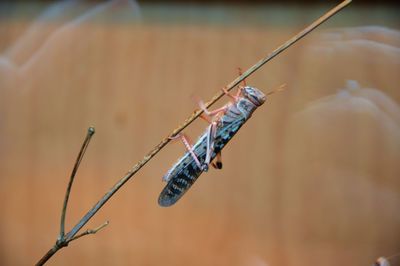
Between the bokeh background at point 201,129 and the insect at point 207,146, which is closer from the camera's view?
the insect at point 207,146

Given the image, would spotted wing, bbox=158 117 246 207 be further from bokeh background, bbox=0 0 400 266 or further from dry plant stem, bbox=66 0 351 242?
bokeh background, bbox=0 0 400 266

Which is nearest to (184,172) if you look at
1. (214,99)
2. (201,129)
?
(214,99)

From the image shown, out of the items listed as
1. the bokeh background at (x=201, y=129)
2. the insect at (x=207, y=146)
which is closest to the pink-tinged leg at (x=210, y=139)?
the insect at (x=207, y=146)

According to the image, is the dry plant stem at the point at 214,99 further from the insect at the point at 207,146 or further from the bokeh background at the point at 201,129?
the bokeh background at the point at 201,129

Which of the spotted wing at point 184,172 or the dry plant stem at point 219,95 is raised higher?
the dry plant stem at point 219,95

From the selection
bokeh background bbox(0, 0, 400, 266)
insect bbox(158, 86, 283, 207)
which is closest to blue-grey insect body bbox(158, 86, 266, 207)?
insect bbox(158, 86, 283, 207)

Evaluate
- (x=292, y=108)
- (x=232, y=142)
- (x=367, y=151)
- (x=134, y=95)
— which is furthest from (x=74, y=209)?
(x=367, y=151)
